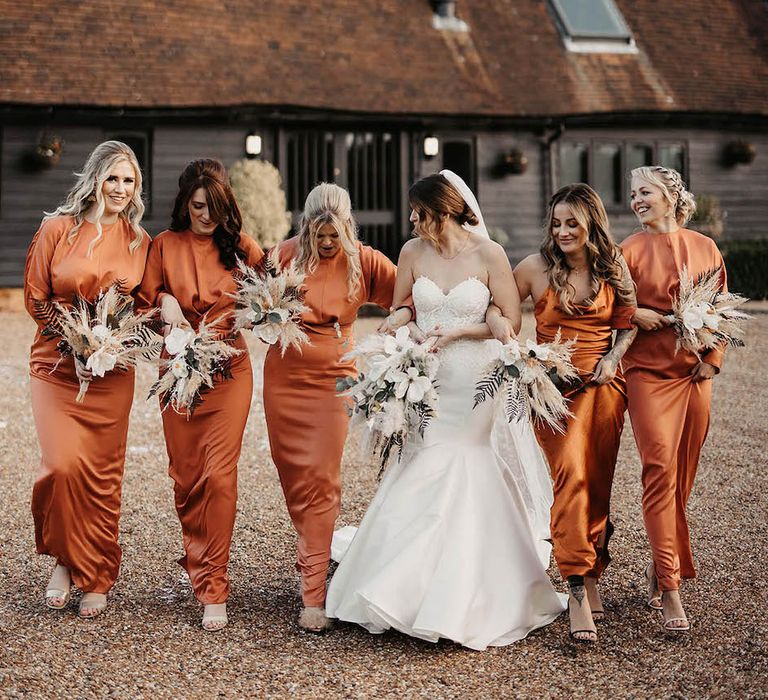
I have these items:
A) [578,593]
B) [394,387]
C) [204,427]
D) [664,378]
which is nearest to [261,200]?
[204,427]

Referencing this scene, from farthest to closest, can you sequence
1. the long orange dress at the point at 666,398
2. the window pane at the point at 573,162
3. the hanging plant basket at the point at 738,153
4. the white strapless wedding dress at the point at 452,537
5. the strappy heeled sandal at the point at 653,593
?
the hanging plant basket at the point at 738,153, the window pane at the point at 573,162, the strappy heeled sandal at the point at 653,593, the long orange dress at the point at 666,398, the white strapless wedding dress at the point at 452,537

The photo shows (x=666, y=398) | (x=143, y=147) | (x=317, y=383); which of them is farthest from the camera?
(x=143, y=147)

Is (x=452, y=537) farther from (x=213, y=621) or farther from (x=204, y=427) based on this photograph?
(x=204, y=427)

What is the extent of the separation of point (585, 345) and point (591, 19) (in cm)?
1804

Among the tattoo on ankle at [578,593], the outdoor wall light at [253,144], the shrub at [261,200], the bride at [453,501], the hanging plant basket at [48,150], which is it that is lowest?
the tattoo on ankle at [578,593]

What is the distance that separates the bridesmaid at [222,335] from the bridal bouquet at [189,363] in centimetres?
12

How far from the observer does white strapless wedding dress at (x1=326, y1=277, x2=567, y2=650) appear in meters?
4.62

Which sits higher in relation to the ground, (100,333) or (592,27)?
(592,27)

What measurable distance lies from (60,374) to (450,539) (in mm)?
2123

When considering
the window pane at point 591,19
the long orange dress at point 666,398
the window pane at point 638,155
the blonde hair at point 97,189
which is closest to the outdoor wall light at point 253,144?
the window pane at point 591,19

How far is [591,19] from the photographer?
69.8 feet

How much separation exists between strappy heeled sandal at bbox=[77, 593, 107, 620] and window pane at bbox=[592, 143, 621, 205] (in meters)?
17.4

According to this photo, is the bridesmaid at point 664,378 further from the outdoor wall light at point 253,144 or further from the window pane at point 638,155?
the window pane at point 638,155

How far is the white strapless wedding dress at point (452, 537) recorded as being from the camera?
4617mm
